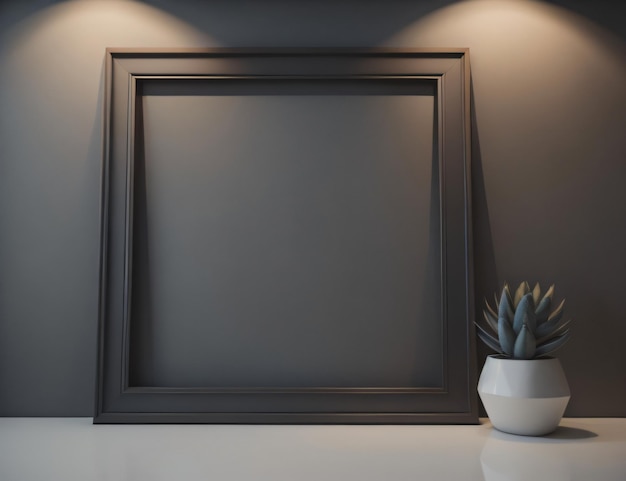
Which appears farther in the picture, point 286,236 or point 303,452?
point 286,236

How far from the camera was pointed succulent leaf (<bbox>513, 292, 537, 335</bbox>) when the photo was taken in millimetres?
1100

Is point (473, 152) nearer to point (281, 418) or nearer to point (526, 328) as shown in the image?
point (526, 328)

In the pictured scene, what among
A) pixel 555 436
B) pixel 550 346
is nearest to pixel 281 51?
pixel 550 346

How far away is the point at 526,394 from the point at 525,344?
90mm

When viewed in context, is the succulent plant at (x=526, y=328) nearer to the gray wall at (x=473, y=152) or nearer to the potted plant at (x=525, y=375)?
the potted plant at (x=525, y=375)

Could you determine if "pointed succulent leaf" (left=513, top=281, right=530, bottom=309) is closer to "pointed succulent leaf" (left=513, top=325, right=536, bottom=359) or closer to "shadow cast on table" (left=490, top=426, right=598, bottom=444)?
"pointed succulent leaf" (left=513, top=325, right=536, bottom=359)

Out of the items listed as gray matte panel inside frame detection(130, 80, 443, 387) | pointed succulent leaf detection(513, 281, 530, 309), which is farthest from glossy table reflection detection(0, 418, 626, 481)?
pointed succulent leaf detection(513, 281, 530, 309)

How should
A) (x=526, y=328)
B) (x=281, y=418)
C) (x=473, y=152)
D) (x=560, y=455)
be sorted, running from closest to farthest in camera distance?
(x=560, y=455) < (x=526, y=328) < (x=281, y=418) < (x=473, y=152)

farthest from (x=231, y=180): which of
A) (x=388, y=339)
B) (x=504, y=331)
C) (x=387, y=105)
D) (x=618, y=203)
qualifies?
(x=618, y=203)

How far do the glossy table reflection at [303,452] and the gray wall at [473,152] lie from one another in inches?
6.2

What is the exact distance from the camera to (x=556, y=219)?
4.21ft

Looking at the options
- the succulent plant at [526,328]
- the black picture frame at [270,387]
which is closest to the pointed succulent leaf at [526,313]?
the succulent plant at [526,328]

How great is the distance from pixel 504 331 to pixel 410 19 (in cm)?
70

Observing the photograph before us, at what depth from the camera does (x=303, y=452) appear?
100cm
